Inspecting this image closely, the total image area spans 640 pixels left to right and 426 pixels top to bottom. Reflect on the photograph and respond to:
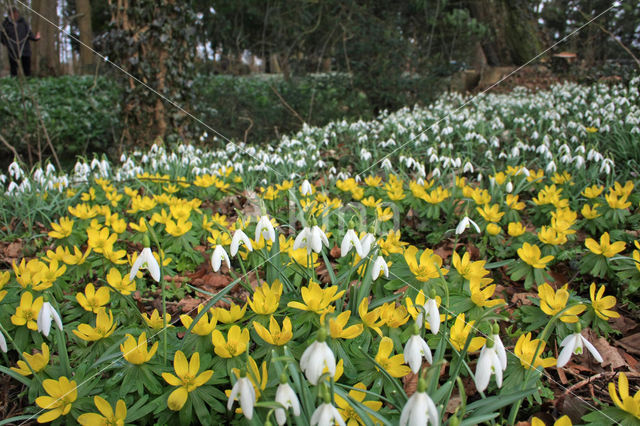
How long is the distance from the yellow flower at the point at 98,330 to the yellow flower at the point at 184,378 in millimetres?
318

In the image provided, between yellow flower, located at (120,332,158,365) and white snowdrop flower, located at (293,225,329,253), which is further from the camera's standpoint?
white snowdrop flower, located at (293,225,329,253)

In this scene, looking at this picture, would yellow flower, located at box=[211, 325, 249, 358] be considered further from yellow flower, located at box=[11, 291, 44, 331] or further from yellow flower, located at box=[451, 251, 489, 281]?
yellow flower, located at box=[451, 251, 489, 281]

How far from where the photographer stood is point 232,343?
1.10m

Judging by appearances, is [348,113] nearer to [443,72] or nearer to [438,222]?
[443,72]

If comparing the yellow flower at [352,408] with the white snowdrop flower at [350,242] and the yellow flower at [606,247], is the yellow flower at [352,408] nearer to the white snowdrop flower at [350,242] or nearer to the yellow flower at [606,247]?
the white snowdrop flower at [350,242]

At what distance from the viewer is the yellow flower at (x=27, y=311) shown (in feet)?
4.21

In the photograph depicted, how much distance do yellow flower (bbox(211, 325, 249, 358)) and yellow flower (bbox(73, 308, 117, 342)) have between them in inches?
14.7

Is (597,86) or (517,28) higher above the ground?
(517,28)

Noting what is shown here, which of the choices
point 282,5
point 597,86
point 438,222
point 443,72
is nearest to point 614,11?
point 597,86

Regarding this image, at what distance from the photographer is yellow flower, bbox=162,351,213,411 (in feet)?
3.32

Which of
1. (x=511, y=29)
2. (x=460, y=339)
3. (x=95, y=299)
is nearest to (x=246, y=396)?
(x=460, y=339)

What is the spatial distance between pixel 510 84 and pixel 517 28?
1544 millimetres

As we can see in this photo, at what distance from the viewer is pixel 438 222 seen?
2576 mm

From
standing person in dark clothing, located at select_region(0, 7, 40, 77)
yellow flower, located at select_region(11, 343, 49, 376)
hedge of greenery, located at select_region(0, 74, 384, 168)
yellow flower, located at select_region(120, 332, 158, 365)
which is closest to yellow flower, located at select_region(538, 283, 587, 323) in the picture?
yellow flower, located at select_region(120, 332, 158, 365)
